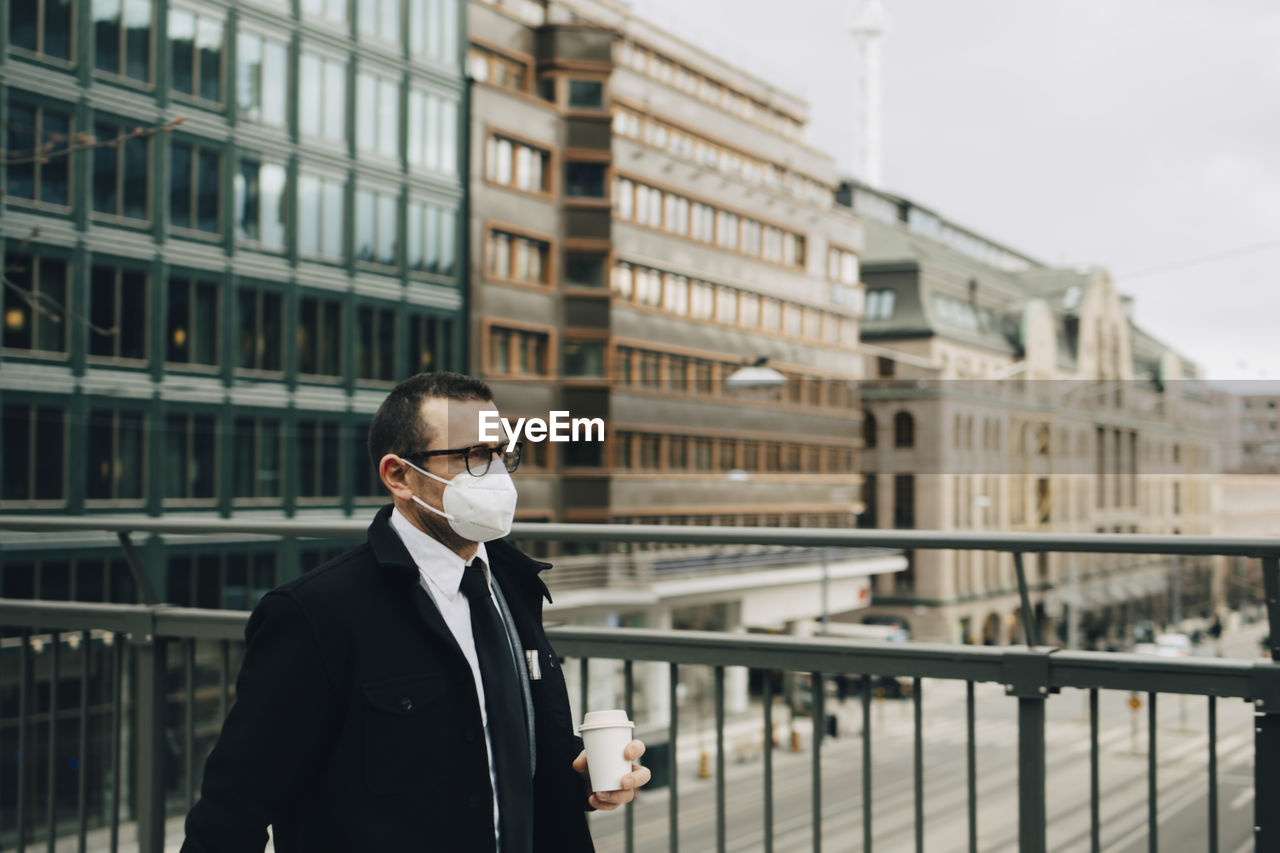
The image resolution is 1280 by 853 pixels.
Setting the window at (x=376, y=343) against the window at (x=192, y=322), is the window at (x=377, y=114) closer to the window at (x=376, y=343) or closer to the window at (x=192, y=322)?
the window at (x=376, y=343)

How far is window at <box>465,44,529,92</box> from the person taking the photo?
47094 mm

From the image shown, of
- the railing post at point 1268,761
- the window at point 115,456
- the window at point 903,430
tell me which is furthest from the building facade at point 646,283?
the railing post at point 1268,761

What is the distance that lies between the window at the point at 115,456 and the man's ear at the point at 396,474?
33043mm

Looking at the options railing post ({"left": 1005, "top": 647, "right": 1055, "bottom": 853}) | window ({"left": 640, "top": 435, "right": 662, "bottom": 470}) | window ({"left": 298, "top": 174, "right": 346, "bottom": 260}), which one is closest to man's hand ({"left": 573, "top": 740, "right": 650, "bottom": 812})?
railing post ({"left": 1005, "top": 647, "right": 1055, "bottom": 853})

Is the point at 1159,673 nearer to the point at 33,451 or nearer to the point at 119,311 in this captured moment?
the point at 33,451

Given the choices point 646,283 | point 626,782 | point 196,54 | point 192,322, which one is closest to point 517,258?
point 646,283

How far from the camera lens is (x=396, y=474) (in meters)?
2.81

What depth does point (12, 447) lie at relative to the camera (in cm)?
3184

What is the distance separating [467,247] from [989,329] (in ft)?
125

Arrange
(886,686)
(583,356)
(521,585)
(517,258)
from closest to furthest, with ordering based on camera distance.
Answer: (521,585) < (886,686) < (517,258) < (583,356)

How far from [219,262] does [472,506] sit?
3658 centimetres

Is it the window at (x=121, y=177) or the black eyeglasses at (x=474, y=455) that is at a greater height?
the window at (x=121, y=177)

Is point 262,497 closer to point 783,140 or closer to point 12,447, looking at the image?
point 12,447

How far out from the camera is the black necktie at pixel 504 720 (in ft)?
8.90
